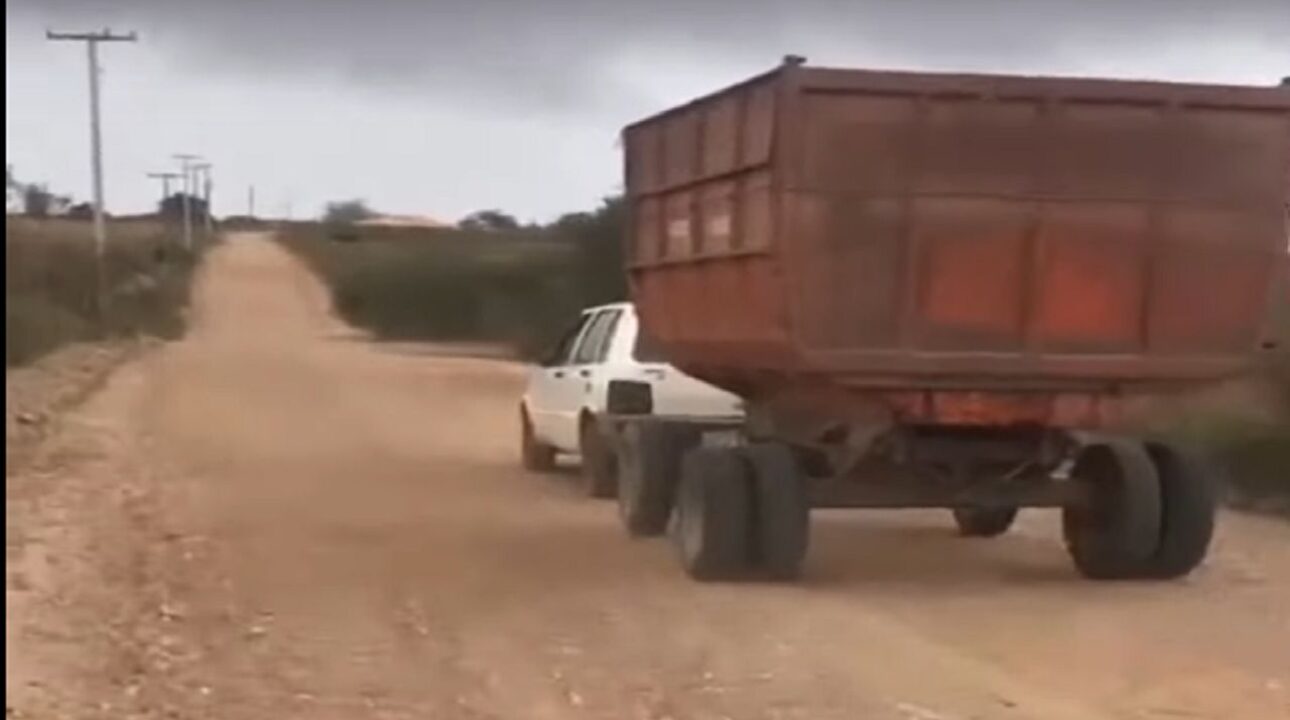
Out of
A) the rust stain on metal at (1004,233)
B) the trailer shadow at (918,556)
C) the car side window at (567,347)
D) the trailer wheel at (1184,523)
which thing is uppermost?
the rust stain on metal at (1004,233)

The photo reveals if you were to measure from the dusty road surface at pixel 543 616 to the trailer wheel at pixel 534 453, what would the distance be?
0.37 metres

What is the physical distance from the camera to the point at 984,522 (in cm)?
1811

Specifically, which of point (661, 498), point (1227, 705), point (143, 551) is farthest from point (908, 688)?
point (143, 551)

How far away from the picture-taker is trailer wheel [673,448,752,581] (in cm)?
1494

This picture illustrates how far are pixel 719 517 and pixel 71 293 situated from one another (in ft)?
191

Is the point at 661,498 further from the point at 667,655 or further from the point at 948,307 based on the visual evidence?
the point at 667,655

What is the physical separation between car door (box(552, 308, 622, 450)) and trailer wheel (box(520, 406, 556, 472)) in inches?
45.8

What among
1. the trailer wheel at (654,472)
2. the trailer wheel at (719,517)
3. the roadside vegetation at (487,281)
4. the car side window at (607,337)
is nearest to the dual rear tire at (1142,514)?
the trailer wheel at (719,517)

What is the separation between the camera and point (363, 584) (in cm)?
1521

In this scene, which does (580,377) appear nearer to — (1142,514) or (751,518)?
(751,518)

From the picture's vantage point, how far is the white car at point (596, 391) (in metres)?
19.5

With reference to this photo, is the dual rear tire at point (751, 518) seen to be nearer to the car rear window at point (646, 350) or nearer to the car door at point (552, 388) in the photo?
the car rear window at point (646, 350)

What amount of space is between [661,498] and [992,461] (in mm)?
2763

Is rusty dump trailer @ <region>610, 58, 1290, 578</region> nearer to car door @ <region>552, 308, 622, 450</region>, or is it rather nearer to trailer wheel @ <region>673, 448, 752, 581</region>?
trailer wheel @ <region>673, 448, 752, 581</region>
